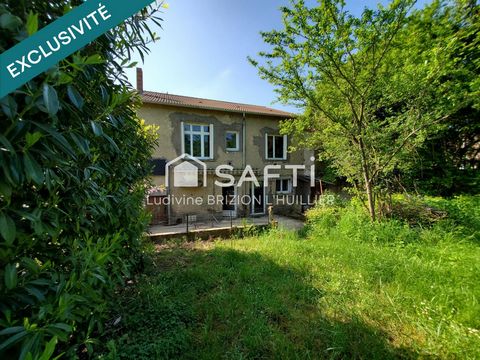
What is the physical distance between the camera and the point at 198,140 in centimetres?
1019

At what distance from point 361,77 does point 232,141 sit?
22.1ft

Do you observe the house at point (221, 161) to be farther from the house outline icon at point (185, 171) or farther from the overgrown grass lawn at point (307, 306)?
the overgrown grass lawn at point (307, 306)

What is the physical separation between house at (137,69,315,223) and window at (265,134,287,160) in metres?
0.05

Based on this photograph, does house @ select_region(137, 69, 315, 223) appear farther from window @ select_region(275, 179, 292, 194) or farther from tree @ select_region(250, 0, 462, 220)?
tree @ select_region(250, 0, 462, 220)

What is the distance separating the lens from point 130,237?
7.99 feet

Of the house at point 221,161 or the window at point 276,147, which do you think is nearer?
the house at point 221,161

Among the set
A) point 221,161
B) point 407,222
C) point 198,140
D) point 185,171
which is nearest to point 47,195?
point 407,222

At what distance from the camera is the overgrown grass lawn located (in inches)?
77.8

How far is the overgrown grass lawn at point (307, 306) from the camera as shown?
1.98 meters

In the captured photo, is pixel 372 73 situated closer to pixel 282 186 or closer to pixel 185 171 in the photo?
pixel 185 171

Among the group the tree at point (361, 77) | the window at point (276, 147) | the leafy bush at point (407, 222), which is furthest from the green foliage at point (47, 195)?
the window at point (276, 147)

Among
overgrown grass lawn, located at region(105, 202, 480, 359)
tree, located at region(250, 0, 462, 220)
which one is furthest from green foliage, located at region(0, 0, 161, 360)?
tree, located at region(250, 0, 462, 220)

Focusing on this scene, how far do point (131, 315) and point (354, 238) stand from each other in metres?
4.89

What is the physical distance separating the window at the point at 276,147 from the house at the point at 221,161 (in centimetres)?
5
